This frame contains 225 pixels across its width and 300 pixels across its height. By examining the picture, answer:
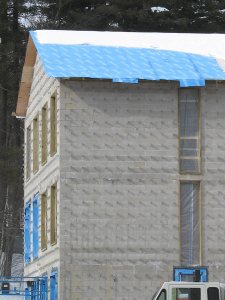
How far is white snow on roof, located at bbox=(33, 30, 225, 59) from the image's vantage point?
4012 centimetres

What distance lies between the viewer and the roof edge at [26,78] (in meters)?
45.5

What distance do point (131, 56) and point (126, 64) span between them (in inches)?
29.8

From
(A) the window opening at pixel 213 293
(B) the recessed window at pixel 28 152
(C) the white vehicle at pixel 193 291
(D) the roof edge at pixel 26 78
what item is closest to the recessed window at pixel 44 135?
(D) the roof edge at pixel 26 78

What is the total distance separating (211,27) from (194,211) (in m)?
27.2

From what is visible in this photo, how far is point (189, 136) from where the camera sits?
38.8 m

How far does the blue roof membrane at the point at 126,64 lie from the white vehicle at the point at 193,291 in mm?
9353

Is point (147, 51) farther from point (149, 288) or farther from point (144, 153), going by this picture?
point (149, 288)

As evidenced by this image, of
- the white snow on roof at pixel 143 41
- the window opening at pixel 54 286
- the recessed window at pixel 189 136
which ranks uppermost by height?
the white snow on roof at pixel 143 41

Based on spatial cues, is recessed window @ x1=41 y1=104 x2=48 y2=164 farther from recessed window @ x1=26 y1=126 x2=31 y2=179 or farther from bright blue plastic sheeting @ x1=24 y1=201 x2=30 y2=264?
bright blue plastic sheeting @ x1=24 y1=201 x2=30 y2=264

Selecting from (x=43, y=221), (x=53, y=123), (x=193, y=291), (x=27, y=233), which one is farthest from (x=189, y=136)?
(x=27, y=233)

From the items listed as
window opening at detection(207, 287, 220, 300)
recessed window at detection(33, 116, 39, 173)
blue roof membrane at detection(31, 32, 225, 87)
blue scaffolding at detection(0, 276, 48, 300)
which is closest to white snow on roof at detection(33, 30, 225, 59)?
blue roof membrane at detection(31, 32, 225, 87)

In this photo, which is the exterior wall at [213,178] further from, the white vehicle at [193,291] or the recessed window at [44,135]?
the white vehicle at [193,291]

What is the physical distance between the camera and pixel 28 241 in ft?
155

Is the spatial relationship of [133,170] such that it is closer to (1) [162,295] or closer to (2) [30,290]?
(2) [30,290]
